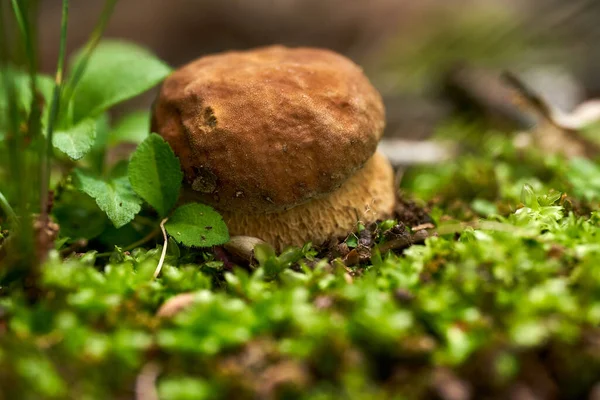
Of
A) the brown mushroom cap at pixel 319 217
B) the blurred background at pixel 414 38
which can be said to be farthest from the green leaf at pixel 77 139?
the blurred background at pixel 414 38

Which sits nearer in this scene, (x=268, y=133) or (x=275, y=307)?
(x=275, y=307)

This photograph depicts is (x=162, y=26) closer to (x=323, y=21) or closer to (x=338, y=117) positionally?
(x=323, y=21)

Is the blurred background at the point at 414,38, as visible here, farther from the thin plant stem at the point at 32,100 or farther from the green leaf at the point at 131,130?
the thin plant stem at the point at 32,100

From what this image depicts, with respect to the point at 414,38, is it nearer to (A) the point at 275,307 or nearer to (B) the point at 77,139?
(B) the point at 77,139

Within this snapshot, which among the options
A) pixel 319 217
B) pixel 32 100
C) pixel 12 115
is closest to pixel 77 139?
pixel 32 100

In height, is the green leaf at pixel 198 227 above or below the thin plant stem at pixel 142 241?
above

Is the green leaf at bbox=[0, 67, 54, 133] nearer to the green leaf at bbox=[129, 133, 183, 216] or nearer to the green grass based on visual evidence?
the green grass
